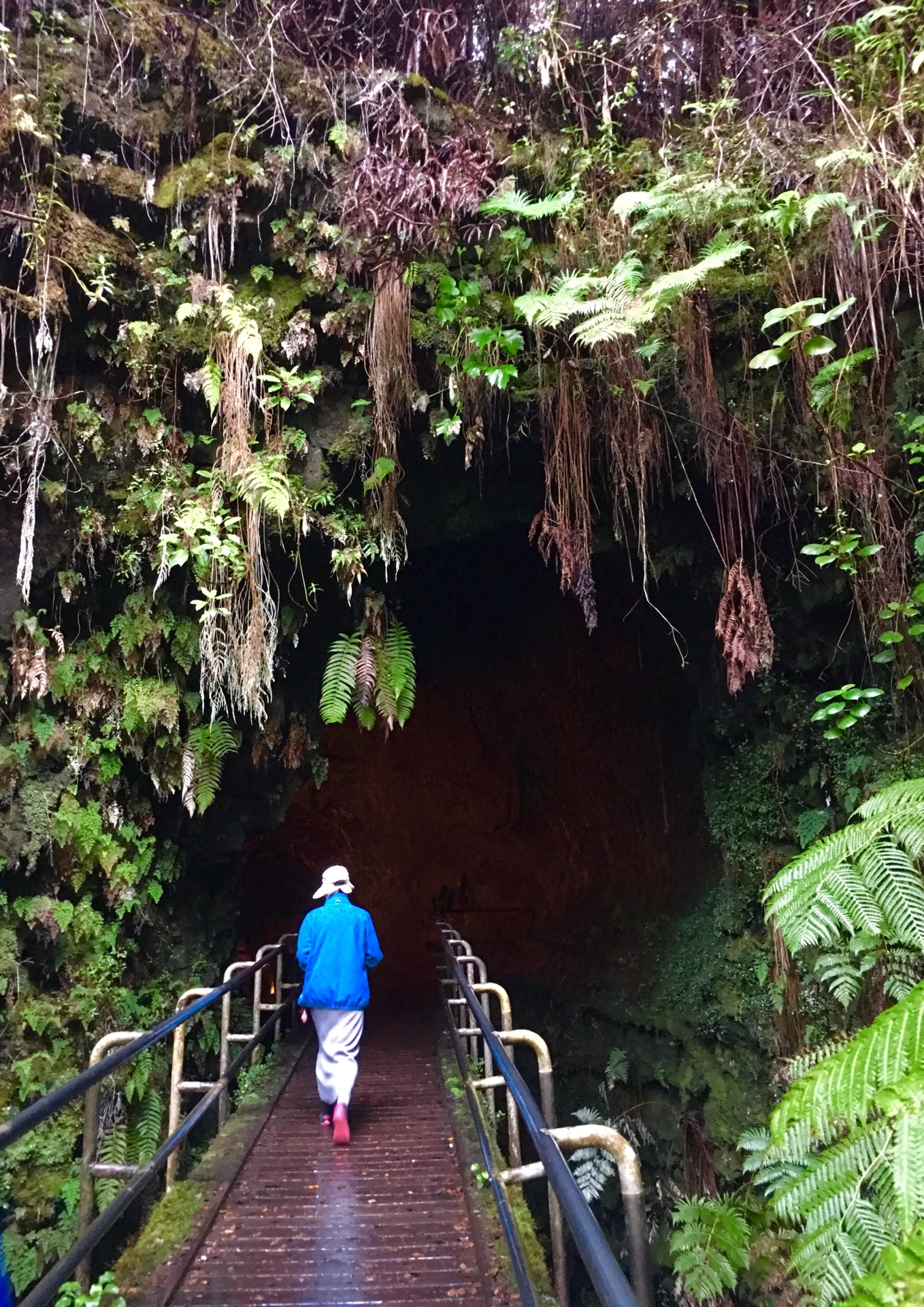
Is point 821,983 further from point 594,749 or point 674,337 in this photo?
point 594,749

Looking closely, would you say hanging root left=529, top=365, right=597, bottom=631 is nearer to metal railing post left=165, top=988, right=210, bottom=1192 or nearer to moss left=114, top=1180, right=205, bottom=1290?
metal railing post left=165, top=988, right=210, bottom=1192

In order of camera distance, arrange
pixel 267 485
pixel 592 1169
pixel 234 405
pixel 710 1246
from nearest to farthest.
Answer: pixel 710 1246, pixel 267 485, pixel 234 405, pixel 592 1169

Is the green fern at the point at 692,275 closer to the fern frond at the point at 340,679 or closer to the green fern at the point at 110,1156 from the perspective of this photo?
the fern frond at the point at 340,679

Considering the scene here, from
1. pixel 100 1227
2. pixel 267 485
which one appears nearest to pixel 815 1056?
pixel 100 1227

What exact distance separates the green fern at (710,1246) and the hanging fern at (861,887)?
2.68 metres

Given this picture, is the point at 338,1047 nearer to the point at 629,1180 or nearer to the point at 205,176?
the point at 629,1180

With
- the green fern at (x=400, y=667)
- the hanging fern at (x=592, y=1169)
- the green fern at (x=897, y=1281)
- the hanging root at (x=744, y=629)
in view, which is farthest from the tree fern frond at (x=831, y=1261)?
the green fern at (x=400, y=667)

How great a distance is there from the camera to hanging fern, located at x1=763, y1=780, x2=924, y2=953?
2678mm

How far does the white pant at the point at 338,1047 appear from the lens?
15.0 feet

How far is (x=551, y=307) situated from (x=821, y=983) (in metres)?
4.48

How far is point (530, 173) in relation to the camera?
518 cm

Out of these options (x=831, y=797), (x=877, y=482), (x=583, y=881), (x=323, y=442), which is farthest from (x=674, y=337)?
(x=583, y=881)

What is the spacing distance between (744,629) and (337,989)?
3148 millimetres

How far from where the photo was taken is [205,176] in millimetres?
5039
